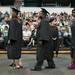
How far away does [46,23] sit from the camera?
15148mm

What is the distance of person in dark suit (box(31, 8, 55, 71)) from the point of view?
15.1 metres

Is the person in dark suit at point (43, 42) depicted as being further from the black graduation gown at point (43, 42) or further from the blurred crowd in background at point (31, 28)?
the blurred crowd in background at point (31, 28)

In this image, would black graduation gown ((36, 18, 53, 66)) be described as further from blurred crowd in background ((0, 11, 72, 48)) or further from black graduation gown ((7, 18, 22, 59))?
blurred crowd in background ((0, 11, 72, 48))

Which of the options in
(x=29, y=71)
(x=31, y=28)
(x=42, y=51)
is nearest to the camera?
(x=29, y=71)

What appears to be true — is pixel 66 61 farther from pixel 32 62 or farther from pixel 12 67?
pixel 12 67

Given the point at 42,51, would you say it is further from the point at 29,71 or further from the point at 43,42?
the point at 29,71

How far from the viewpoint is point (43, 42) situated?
15.4 meters

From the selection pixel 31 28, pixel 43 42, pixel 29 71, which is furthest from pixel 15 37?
pixel 31 28

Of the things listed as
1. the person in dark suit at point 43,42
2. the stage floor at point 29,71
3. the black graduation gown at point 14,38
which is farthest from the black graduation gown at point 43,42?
the black graduation gown at point 14,38

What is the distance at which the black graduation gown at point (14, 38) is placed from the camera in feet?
50.3

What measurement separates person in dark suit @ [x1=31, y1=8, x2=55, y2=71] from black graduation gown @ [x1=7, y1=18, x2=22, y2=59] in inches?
25.3

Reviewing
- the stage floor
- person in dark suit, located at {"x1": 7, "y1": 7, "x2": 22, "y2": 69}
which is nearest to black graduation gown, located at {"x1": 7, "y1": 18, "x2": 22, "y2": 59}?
person in dark suit, located at {"x1": 7, "y1": 7, "x2": 22, "y2": 69}

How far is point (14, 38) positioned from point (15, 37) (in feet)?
0.18

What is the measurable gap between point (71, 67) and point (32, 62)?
97.5 inches
